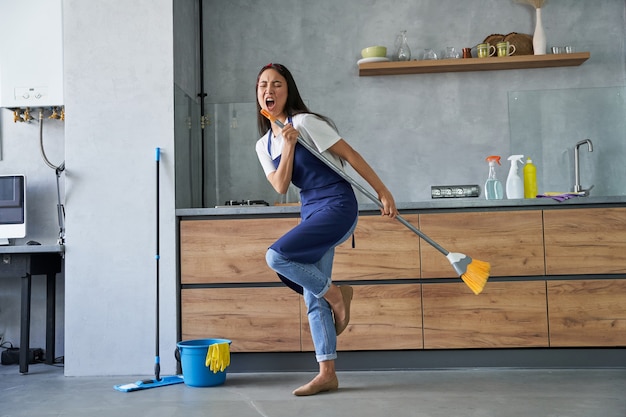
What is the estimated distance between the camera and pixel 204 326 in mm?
3498

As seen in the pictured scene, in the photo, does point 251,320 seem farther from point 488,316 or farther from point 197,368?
point 488,316

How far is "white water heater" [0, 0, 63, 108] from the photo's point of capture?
3.95 m

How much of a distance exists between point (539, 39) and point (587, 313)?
5.67 feet

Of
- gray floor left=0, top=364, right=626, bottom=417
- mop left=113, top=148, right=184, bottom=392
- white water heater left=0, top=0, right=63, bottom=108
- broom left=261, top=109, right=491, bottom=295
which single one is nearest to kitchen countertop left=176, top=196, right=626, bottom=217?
mop left=113, top=148, right=184, bottom=392

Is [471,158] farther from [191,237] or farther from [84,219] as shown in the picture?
[84,219]

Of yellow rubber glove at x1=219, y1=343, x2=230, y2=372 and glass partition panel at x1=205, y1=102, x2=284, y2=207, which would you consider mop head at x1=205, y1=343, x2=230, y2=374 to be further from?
glass partition panel at x1=205, y1=102, x2=284, y2=207

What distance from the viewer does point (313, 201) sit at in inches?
111

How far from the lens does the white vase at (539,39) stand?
4.12 meters

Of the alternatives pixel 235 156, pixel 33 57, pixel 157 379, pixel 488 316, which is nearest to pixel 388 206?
pixel 488 316

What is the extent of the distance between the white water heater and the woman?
1695mm

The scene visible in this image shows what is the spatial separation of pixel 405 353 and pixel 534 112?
71.1 inches

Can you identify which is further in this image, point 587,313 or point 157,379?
point 587,313

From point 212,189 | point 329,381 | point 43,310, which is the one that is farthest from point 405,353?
point 43,310

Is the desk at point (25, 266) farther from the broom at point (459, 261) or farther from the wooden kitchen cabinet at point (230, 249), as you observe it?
the broom at point (459, 261)
